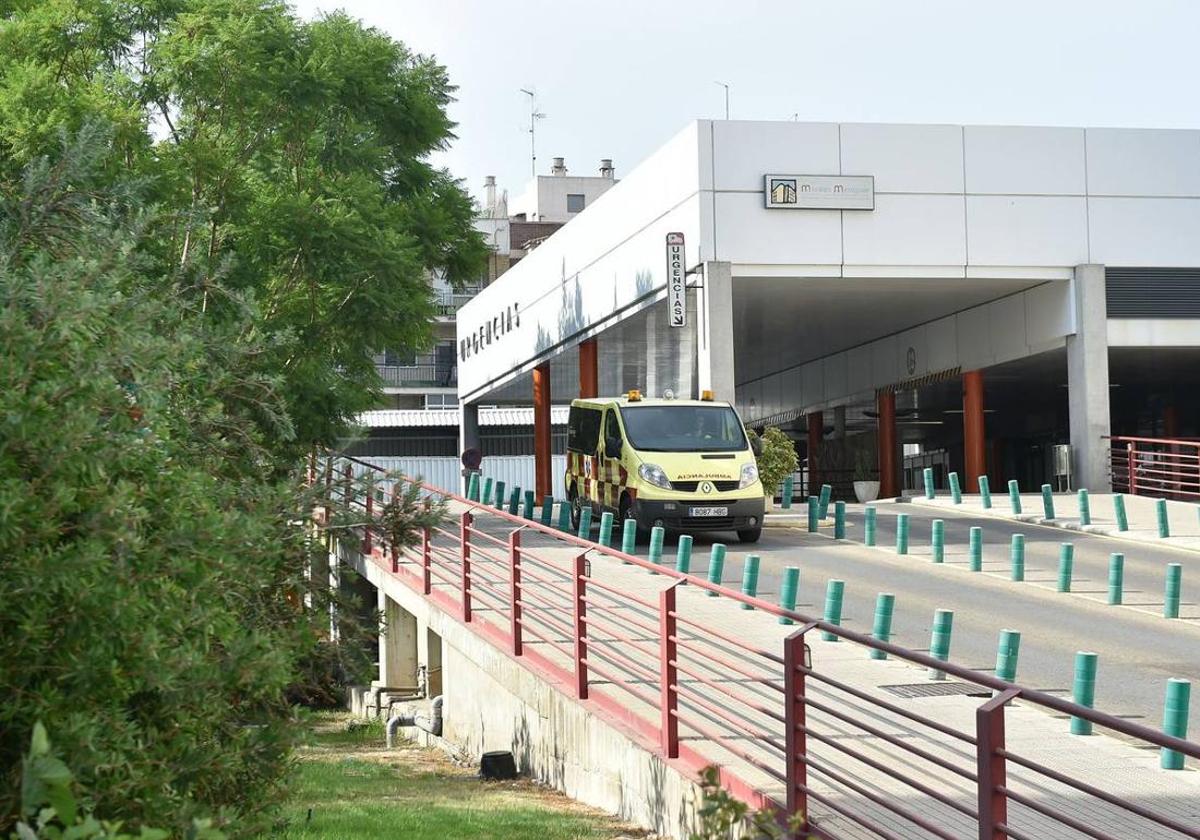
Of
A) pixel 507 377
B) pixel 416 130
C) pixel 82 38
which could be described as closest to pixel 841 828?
pixel 82 38

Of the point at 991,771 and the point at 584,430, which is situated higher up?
the point at 584,430

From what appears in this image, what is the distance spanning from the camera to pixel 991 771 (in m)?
5.64

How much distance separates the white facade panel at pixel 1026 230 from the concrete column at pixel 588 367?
10.8 meters

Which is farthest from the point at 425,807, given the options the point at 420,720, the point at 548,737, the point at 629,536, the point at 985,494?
the point at 985,494

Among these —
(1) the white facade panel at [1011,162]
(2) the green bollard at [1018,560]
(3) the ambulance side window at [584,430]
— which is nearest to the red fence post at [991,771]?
(2) the green bollard at [1018,560]

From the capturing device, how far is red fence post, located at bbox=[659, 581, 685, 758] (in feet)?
29.4

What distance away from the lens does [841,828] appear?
715cm

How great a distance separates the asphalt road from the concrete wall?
12.3 feet

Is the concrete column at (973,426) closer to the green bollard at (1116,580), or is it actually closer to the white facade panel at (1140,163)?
the white facade panel at (1140,163)

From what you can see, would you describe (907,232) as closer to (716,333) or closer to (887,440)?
(716,333)

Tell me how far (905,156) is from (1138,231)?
542cm

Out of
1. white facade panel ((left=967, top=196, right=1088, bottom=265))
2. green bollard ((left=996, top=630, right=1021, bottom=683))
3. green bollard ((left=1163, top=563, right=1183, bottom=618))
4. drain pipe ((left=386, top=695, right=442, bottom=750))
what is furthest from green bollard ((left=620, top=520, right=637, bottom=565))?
white facade panel ((left=967, top=196, right=1088, bottom=265))

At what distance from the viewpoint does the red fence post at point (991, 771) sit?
559cm

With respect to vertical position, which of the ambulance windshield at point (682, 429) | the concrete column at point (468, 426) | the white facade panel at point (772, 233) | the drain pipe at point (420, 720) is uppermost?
the white facade panel at point (772, 233)
